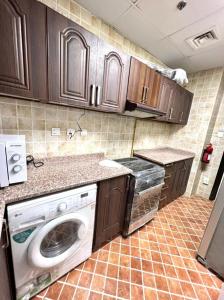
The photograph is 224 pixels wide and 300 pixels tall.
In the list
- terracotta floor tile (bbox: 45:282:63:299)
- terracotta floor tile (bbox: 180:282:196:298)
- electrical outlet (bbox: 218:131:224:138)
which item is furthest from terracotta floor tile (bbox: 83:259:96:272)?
electrical outlet (bbox: 218:131:224:138)

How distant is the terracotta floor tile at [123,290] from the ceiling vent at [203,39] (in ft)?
9.16

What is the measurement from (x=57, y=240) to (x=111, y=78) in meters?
1.60

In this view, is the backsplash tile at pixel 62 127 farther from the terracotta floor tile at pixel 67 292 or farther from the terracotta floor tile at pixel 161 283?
the terracotta floor tile at pixel 161 283

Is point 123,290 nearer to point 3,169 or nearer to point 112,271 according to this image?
point 112,271

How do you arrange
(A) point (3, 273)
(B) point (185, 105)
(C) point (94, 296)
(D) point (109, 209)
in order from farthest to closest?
(B) point (185, 105), (D) point (109, 209), (C) point (94, 296), (A) point (3, 273)

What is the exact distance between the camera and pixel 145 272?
132 cm

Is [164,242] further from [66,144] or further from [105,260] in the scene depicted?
[66,144]

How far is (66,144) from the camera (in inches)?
61.6

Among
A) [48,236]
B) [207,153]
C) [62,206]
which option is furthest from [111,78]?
[207,153]

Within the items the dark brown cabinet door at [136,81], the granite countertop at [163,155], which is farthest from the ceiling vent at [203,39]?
the granite countertop at [163,155]

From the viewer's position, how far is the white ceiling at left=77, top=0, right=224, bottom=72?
1.25 metres

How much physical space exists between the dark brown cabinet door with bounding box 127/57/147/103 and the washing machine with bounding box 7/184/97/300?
44.5 inches

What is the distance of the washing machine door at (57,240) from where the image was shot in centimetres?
92

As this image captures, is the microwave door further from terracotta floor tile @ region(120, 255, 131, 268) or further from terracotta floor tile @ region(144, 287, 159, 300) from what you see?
terracotta floor tile @ region(144, 287, 159, 300)
